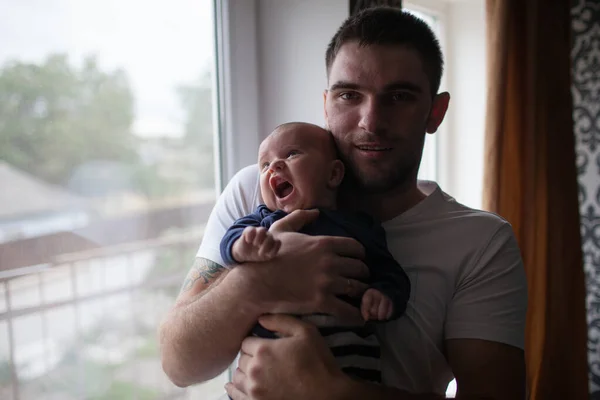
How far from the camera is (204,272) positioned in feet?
3.82

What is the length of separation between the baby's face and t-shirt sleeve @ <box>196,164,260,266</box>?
9cm

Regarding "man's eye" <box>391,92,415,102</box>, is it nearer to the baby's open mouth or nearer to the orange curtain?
the baby's open mouth

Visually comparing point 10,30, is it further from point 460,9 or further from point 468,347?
point 460,9

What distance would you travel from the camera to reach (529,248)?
203 centimetres

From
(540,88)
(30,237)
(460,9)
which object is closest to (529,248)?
(540,88)

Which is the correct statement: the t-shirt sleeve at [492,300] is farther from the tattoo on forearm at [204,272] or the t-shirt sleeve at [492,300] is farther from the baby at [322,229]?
the tattoo on forearm at [204,272]

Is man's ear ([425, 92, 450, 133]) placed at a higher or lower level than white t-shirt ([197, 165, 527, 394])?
higher

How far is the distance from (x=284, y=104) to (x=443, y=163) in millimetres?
1492

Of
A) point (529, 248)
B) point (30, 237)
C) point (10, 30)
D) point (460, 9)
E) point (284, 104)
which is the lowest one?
point (529, 248)

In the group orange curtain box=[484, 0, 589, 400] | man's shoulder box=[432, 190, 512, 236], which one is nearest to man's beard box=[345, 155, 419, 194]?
man's shoulder box=[432, 190, 512, 236]

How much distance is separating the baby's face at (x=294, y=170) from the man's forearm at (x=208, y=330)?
0.70 ft

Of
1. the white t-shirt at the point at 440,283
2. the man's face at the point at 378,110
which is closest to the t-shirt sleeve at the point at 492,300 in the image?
the white t-shirt at the point at 440,283

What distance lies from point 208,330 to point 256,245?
23cm

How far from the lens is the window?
108 centimetres
